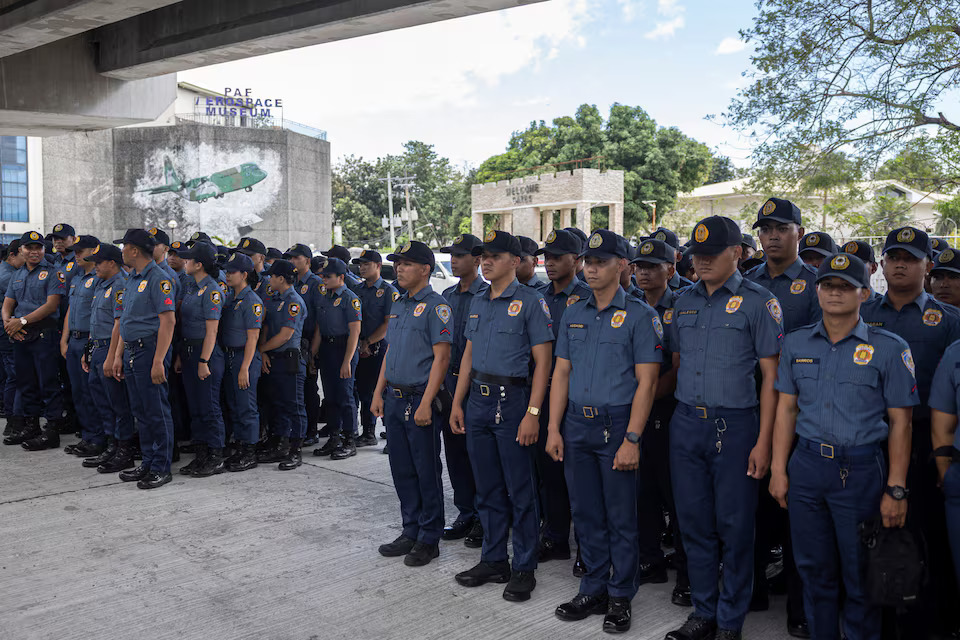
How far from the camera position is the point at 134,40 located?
28.3 ft

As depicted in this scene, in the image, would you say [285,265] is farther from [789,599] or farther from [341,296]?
[789,599]

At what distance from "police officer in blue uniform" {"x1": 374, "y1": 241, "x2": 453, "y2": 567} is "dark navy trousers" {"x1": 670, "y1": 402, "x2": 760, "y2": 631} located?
150 centimetres

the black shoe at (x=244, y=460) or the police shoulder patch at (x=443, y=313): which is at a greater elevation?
the police shoulder patch at (x=443, y=313)

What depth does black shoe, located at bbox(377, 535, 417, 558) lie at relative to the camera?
4539mm

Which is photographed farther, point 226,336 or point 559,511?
point 226,336

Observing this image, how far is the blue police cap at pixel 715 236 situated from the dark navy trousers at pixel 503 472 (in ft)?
4.07

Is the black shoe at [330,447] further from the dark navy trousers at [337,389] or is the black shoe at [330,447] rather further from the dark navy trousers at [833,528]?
the dark navy trousers at [833,528]

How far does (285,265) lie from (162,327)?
1.24 m

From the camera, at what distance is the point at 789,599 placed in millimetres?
3613

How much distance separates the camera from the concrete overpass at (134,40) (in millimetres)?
6414

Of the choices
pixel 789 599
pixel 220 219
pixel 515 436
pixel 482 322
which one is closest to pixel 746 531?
pixel 789 599

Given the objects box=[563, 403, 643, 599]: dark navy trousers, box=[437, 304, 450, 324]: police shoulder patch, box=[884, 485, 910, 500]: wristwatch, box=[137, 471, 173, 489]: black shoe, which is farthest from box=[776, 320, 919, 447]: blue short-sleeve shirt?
box=[137, 471, 173, 489]: black shoe

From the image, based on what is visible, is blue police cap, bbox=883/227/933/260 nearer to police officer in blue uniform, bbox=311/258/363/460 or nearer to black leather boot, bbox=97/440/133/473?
police officer in blue uniform, bbox=311/258/363/460

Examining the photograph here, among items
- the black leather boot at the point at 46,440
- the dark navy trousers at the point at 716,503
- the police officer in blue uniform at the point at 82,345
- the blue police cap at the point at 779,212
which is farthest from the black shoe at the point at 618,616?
the black leather boot at the point at 46,440
